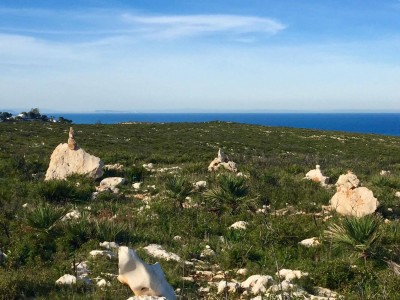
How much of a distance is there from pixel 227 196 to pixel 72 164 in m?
6.48

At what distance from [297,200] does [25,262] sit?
7784 mm

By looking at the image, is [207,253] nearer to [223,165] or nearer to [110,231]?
[110,231]

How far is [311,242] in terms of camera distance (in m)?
8.78

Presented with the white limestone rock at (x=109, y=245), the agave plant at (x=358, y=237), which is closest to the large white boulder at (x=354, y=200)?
the agave plant at (x=358, y=237)

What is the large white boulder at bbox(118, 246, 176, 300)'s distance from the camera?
5.43 metres

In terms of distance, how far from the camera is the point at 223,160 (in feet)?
58.5

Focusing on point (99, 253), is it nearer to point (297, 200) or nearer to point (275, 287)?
point (275, 287)

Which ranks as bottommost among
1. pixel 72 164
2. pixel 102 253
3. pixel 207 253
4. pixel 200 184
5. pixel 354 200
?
pixel 207 253

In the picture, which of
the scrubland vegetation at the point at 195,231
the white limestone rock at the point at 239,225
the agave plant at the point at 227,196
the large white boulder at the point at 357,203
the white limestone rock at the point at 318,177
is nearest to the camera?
the scrubland vegetation at the point at 195,231

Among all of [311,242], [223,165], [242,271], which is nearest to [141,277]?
[242,271]

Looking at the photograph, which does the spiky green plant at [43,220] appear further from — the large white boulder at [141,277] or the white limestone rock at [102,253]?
the large white boulder at [141,277]

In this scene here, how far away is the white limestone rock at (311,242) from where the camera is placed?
861cm

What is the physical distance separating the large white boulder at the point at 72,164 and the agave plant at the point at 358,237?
29.8ft

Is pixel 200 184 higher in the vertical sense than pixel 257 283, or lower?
higher
